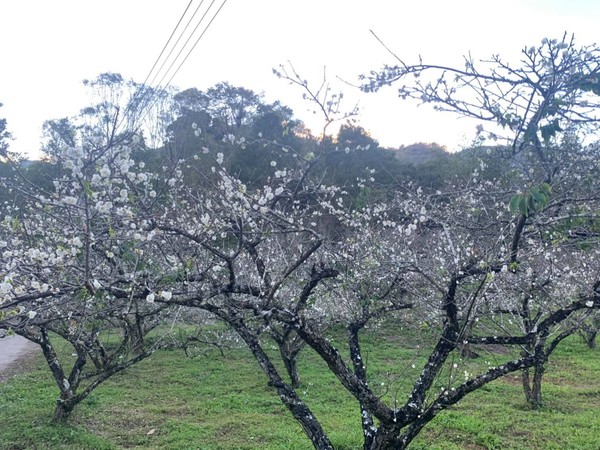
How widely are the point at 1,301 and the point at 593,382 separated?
9.46 metres

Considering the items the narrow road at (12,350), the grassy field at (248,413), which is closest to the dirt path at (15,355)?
the narrow road at (12,350)

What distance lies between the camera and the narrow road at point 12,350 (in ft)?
40.3

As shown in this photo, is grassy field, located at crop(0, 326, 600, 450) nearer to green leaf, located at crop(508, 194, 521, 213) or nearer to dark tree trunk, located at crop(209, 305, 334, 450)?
dark tree trunk, located at crop(209, 305, 334, 450)

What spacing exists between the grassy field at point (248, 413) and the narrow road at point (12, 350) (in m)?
1.89

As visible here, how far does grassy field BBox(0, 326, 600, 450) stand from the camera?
6363 mm

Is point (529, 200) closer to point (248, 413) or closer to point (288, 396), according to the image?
point (288, 396)

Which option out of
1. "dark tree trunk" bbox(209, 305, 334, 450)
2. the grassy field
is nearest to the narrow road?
the grassy field

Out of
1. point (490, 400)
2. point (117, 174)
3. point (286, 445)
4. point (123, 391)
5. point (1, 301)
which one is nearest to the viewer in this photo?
point (1, 301)

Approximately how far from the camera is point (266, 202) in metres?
4.73

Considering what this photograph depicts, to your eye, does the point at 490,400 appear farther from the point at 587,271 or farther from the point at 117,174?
the point at 117,174

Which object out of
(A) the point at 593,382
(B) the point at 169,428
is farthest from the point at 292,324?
(A) the point at 593,382

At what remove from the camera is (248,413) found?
776cm

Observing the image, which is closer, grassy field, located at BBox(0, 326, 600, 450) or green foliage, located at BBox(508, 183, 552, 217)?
green foliage, located at BBox(508, 183, 552, 217)

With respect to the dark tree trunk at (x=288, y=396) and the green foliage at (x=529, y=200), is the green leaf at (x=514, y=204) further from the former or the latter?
the dark tree trunk at (x=288, y=396)
